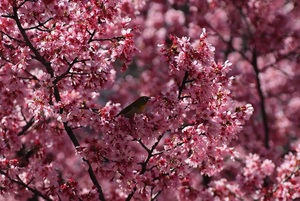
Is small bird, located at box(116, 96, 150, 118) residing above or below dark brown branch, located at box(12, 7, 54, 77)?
below

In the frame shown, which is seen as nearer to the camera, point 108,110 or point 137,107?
point 137,107

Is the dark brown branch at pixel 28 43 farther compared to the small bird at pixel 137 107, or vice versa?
the dark brown branch at pixel 28 43

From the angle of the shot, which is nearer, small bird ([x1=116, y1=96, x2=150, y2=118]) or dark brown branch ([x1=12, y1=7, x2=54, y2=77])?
small bird ([x1=116, y1=96, x2=150, y2=118])

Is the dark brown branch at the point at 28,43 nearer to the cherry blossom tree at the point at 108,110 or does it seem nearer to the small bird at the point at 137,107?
the cherry blossom tree at the point at 108,110

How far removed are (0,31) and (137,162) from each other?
77.1 inches

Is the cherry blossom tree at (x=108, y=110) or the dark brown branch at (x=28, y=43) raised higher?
the dark brown branch at (x=28, y=43)

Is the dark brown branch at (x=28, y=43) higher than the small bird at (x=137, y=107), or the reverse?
the dark brown branch at (x=28, y=43)

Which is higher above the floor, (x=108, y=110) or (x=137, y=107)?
(x=108, y=110)

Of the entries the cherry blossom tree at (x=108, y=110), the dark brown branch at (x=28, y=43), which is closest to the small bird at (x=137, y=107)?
the cherry blossom tree at (x=108, y=110)

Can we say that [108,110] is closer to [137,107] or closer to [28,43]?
[137,107]

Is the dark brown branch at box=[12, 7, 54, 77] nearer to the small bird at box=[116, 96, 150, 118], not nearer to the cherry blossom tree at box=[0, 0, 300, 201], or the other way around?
the cherry blossom tree at box=[0, 0, 300, 201]

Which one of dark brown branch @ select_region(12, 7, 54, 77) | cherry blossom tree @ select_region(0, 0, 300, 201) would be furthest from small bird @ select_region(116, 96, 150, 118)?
dark brown branch @ select_region(12, 7, 54, 77)

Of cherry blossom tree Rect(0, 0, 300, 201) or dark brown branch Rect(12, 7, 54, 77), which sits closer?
cherry blossom tree Rect(0, 0, 300, 201)

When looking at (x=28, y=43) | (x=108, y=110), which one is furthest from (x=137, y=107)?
(x=28, y=43)
